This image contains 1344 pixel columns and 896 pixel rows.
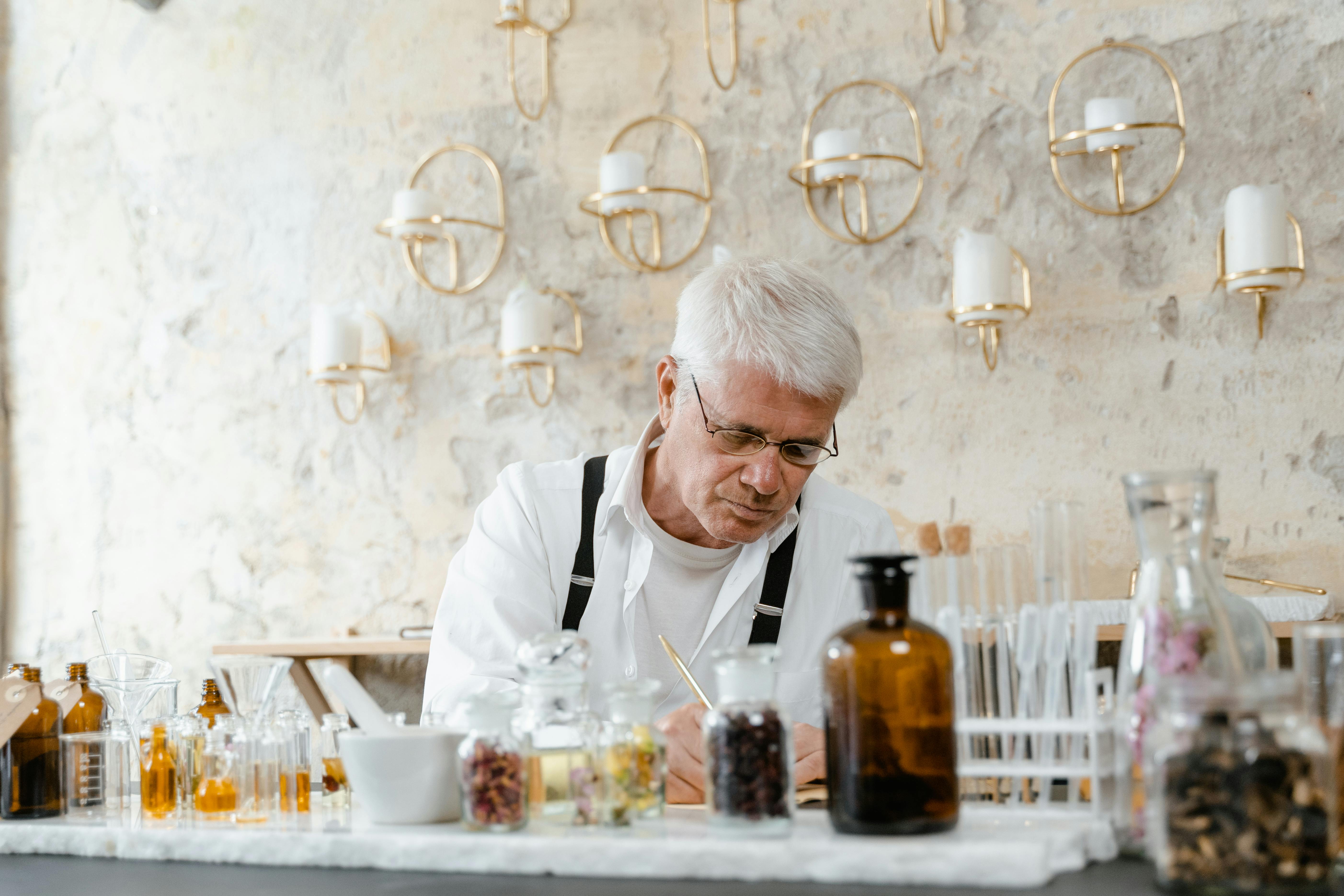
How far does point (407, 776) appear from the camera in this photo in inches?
44.6

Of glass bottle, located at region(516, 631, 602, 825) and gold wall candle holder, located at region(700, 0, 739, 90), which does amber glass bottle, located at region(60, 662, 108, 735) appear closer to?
glass bottle, located at region(516, 631, 602, 825)

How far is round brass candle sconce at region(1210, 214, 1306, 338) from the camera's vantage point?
9.44 ft

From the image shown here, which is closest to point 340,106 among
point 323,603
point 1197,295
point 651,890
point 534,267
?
point 534,267

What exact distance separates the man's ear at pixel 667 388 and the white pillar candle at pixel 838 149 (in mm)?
1339

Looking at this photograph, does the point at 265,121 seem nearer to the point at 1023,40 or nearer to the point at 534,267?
the point at 534,267

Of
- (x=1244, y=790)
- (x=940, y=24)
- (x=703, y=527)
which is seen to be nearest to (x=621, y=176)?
(x=940, y=24)

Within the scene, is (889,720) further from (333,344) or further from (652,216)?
(333,344)

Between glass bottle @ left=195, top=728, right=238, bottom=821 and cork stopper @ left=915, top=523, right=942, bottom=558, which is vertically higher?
cork stopper @ left=915, top=523, right=942, bottom=558

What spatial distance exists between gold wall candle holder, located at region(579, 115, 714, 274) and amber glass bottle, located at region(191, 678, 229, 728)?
2.18 meters

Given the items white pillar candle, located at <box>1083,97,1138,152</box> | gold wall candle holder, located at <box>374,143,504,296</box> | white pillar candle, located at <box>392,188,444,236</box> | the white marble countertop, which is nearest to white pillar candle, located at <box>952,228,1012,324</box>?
white pillar candle, located at <box>1083,97,1138,152</box>

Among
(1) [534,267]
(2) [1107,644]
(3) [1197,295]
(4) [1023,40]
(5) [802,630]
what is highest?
(4) [1023,40]

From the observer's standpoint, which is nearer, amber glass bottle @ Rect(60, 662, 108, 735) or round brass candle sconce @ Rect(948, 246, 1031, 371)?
amber glass bottle @ Rect(60, 662, 108, 735)

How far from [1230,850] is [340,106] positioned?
370cm

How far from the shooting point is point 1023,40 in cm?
329
